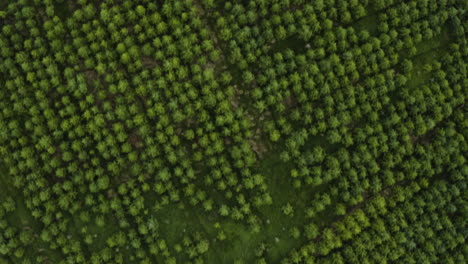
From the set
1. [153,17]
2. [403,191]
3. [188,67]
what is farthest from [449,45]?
[153,17]

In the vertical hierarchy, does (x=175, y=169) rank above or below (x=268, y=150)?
above

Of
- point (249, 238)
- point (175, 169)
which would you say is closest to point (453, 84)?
point (249, 238)

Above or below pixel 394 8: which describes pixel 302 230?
below

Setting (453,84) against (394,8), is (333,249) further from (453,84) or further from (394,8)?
(394,8)

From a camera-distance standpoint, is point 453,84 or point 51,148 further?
point 453,84

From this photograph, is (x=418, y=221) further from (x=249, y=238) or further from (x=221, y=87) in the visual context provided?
(x=221, y=87)

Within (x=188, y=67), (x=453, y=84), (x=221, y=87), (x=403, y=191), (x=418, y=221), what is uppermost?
(x=188, y=67)
